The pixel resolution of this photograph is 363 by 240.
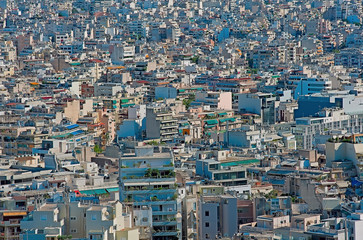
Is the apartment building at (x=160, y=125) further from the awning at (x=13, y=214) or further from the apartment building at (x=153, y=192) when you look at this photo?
the awning at (x=13, y=214)

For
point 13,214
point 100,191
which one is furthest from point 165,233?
point 100,191

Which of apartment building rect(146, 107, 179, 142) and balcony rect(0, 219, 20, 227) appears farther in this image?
apartment building rect(146, 107, 179, 142)

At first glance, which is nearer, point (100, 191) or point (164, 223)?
point (164, 223)

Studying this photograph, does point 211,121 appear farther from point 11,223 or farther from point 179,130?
point 11,223

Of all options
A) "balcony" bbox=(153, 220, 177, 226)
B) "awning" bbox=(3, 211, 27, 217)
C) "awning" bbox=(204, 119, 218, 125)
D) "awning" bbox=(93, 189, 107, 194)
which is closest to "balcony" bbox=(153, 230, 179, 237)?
"balcony" bbox=(153, 220, 177, 226)

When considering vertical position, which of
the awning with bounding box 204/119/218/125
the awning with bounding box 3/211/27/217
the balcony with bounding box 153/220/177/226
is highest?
the awning with bounding box 3/211/27/217

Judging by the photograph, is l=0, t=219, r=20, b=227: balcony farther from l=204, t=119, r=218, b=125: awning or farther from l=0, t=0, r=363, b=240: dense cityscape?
l=204, t=119, r=218, b=125: awning

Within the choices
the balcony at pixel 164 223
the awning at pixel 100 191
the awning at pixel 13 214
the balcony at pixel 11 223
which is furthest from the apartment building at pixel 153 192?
the awning at pixel 100 191

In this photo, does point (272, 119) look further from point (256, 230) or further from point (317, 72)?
point (256, 230)

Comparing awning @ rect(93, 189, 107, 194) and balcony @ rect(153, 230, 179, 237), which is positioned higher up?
awning @ rect(93, 189, 107, 194)
